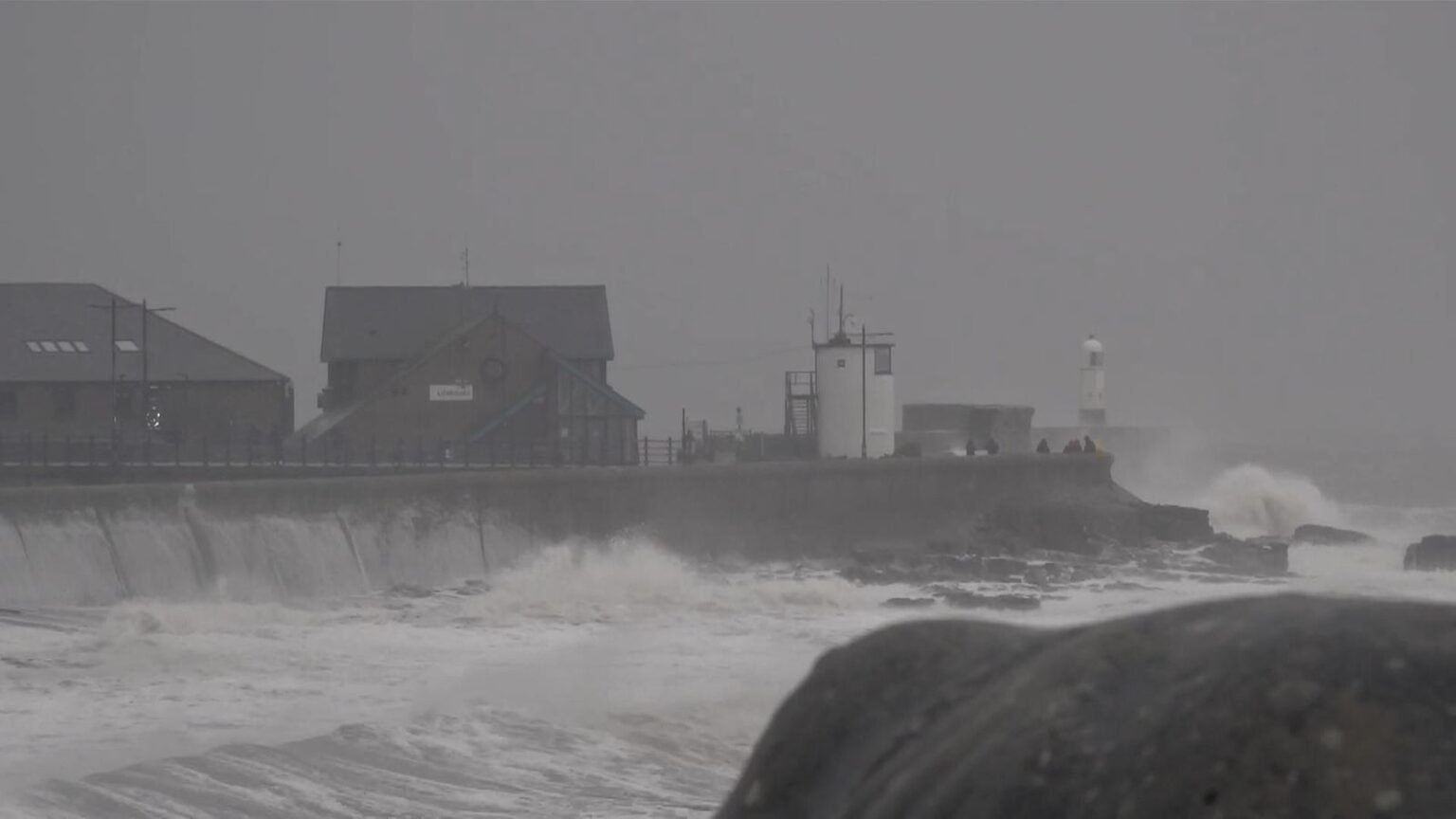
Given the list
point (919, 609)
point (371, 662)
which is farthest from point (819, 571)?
point (371, 662)

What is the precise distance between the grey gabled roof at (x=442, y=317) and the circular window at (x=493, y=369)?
12.3 ft

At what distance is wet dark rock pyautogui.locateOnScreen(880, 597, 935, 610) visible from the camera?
2596 centimetres

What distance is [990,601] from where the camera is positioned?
25.6 meters

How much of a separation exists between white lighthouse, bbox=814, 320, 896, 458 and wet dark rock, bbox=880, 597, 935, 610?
13.4 metres

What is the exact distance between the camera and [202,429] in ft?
164

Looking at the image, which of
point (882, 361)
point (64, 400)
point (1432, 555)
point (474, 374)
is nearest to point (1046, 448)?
point (882, 361)

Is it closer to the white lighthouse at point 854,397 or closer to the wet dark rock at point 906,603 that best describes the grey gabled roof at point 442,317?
the white lighthouse at point 854,397

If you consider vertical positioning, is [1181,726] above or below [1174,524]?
above

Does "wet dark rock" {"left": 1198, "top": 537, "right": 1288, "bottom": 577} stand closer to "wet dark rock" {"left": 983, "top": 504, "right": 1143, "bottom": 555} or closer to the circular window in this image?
"wet dark rock" {"left": 983, "top": 504, "right": 1143, "bottom": 555}

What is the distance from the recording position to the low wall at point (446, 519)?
2341cm

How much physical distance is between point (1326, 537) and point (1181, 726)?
39.2 m

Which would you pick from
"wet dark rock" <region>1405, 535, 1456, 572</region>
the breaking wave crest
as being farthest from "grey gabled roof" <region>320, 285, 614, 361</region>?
"wet dark rock" <region>1405, 535, 1456, 572</region>

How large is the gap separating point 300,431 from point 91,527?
2825 centimetres

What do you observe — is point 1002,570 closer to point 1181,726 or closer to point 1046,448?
point 1046,448
